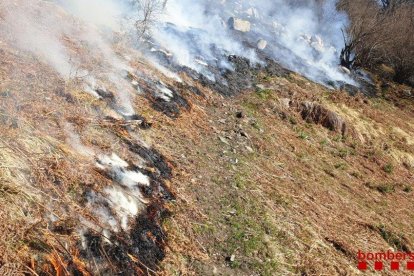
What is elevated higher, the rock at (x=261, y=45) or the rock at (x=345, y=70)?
the rock at (x=345, y=70)

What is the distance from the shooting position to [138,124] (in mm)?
5848

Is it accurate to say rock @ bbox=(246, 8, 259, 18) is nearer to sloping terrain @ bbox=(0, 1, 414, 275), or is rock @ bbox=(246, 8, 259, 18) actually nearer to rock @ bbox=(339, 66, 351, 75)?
rock @ bbox=(339, 66, 351, 75)

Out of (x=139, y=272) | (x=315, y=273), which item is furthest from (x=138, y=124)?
(x=315, y=273)

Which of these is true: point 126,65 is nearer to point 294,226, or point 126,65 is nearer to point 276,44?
point 294,226

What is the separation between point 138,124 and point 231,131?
8.47 ft

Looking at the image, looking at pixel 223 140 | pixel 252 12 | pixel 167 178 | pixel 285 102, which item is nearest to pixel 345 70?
pixel 252 12

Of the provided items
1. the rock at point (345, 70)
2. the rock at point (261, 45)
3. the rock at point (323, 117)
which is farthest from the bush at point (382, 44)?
the rock at point (323, 117)

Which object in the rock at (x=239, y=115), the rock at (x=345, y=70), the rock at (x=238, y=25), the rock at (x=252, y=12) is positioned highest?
the rock at (x=252, y=12)

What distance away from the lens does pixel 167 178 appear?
5.05m

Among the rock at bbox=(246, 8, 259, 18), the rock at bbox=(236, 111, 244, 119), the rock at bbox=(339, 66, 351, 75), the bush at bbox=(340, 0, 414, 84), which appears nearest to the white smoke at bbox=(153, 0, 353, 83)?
the rock at bbox=(246, 8, 259, 18)

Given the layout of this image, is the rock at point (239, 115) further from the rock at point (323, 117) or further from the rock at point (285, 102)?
the rock at point (323, 117)

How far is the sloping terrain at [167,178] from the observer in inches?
128

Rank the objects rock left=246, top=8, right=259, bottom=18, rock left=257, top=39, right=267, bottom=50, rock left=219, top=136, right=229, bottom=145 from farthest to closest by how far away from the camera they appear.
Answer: rock left=246, top=8, right=259, bottom=18 → rock left=257, top=39, right=267, bottom=50 → rock left=219, top=136, right=229, bottom=145

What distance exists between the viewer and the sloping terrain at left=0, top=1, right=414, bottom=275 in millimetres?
3244
